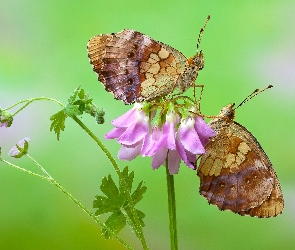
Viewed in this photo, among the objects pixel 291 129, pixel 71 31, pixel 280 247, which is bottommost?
pixel 280 247

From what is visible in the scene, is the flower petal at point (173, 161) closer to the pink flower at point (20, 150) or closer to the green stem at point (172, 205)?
the green stem at point (172, 205)

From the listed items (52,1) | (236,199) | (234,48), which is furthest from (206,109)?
(236,199)

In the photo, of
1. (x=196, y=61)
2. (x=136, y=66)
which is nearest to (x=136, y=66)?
(x=136, y=66)

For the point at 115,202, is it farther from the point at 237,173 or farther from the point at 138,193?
the point at 237,173

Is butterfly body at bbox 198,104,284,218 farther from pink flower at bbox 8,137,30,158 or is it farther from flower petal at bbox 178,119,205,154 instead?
pink flower at bbox 8,137,30,158

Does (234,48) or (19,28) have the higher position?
(234,48)

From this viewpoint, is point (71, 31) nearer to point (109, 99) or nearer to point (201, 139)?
point (109, 99)
